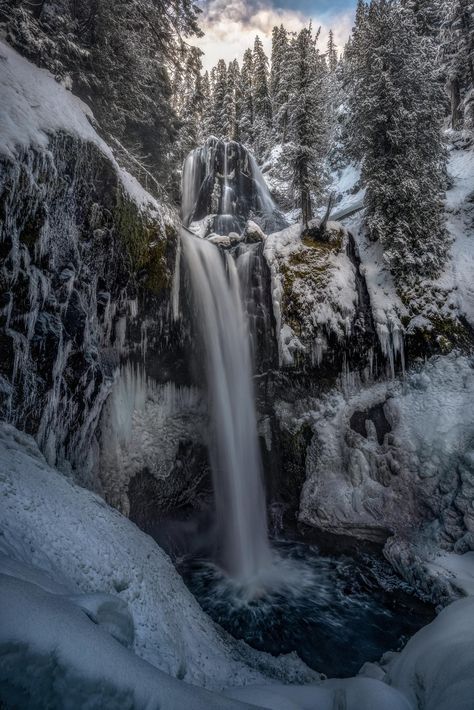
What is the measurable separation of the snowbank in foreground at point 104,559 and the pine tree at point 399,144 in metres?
12.1

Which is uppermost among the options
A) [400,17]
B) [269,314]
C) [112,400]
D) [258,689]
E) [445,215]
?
[400,17]

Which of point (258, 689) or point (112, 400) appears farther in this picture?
point (112, 400)

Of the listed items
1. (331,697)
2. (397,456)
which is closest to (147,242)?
(331,697)

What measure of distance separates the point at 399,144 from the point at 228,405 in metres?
12.1

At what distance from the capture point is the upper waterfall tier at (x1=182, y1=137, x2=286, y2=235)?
1004 inches

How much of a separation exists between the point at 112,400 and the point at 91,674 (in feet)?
24.4

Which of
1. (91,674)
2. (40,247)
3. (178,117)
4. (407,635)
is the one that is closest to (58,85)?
(40,247)

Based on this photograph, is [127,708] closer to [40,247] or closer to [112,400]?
[40,247]

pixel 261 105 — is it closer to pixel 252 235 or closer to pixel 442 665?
pixel 252 235

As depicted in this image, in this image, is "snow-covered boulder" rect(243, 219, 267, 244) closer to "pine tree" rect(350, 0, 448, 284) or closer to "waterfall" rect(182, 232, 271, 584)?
"waterfall" rect(182, 232, 271, 584)

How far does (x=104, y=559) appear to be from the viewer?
11.2ft

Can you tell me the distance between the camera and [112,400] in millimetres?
8602

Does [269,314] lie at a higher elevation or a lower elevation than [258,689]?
higher

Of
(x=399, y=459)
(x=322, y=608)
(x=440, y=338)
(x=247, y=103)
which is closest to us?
(x=322, y=608)
